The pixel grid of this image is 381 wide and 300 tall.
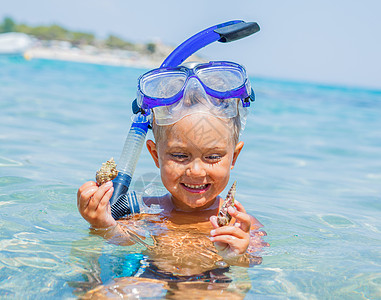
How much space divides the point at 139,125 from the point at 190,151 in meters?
0.50

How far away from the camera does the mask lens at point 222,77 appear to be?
2.79 m

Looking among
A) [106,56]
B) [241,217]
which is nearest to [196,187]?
[241,217]

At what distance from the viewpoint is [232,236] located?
2.21 meters

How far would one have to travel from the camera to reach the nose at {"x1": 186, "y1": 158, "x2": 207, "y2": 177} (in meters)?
2.61

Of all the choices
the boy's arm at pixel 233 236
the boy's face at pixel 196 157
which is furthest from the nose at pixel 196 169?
the boy's arm at pixel 233 236

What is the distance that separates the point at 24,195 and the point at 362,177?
3797 mm

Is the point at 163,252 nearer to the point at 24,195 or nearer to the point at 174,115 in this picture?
the point at 174,115

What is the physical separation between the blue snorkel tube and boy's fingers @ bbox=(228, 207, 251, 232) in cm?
93

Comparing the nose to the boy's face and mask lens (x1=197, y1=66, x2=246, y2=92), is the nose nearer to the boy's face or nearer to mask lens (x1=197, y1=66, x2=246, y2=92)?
the boy's face

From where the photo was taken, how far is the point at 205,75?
2.79 meters

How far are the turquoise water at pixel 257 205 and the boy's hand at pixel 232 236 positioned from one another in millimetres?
221

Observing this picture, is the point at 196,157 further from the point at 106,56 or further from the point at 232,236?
the point at 106,56

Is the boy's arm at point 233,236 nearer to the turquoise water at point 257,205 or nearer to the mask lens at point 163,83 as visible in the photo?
the turquoise water at point 257,205

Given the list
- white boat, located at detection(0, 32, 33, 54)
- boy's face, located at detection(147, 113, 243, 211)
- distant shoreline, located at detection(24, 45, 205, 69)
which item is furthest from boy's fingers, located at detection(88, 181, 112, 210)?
distant shoreline, located at detection(24, 45, 205, 69)
